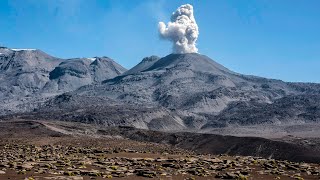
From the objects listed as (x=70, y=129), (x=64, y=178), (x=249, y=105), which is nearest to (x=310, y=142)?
(x=70, y=129)

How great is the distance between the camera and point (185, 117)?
6590 inches

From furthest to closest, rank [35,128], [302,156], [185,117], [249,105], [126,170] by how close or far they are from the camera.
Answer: [249,105], [185,117], [35,128], [302,156], [126,170]

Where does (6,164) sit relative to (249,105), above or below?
below

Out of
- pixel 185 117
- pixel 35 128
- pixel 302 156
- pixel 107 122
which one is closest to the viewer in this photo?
pixel 302 156

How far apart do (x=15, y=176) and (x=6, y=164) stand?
5285 millimetres

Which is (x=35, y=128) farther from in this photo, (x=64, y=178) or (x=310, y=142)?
(x=64, y=178)

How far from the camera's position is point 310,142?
3588 inches

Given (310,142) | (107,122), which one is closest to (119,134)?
(107,122)

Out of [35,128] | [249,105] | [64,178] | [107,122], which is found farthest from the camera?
[249,105]

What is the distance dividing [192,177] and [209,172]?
3540 millimetres

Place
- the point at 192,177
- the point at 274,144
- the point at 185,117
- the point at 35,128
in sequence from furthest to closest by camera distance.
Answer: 1. the point at 185,117
2. the point at 35,128
3. the point at 274,144
4. the point at 192,177

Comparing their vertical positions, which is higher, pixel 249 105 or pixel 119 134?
pixel 249 105

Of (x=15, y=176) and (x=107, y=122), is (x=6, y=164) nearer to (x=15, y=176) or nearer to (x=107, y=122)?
(x=15, y=176)

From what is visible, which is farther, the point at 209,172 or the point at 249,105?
the point at 249,105
